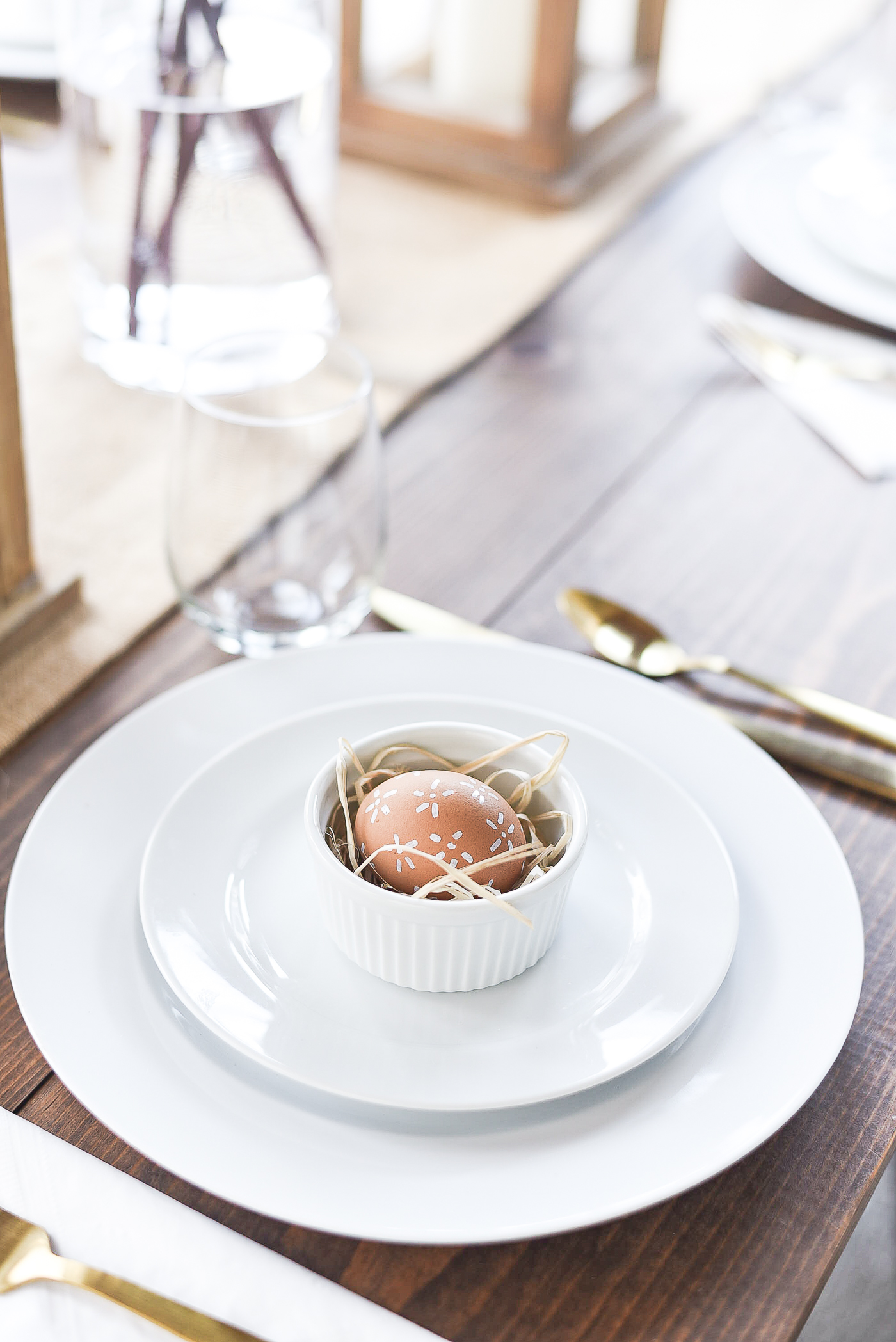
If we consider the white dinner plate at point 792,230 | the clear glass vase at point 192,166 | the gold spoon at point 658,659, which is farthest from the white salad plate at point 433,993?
the white dinner plate at point 792,230

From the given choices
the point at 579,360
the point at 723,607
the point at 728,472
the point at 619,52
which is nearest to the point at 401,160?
the point at 619,52

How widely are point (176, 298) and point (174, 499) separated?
233mm

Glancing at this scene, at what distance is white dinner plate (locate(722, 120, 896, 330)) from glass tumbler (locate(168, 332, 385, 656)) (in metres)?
0.38

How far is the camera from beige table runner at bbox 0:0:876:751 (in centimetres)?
63

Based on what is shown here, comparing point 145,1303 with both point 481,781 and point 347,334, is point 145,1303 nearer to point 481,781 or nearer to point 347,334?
point 481,781

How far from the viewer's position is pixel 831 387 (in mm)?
821

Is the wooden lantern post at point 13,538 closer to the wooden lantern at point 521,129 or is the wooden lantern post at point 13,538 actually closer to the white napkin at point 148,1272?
the white napkin at point 148,1272

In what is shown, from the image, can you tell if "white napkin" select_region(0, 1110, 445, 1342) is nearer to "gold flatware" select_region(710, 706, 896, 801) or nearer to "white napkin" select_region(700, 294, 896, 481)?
"gold flatware" select_region(710, 706, 896, 801)

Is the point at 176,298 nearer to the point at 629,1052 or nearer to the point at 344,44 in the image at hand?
the point at 344,44

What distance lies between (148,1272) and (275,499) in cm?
33

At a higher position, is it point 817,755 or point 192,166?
point 192,166

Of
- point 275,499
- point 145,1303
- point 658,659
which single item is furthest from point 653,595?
point 145,1303

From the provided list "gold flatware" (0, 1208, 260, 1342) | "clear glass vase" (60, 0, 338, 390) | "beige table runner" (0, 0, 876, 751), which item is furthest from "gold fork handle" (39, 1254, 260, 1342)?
"clear glass vase" (60, 0, 338, 390)

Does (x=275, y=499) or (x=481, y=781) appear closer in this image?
(x=481, y=781)
